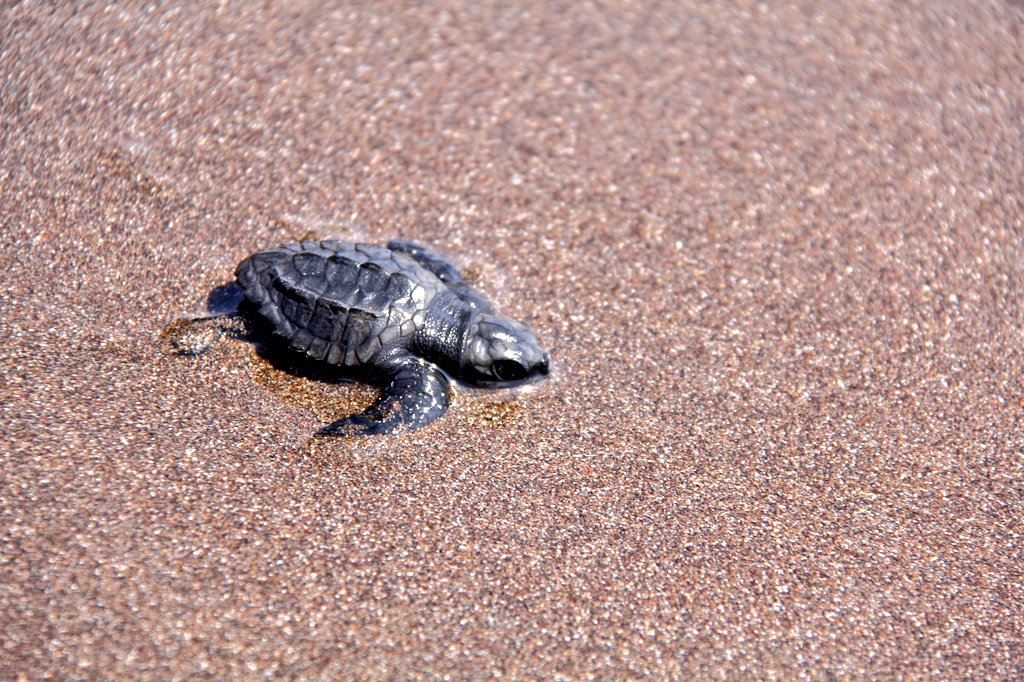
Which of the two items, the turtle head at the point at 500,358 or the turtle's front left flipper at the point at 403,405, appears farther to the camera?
the turtle head at the point at 500,358

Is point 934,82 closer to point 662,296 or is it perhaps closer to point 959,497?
point 662,296

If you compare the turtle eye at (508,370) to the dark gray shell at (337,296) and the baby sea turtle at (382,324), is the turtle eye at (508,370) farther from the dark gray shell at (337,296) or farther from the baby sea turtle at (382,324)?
the dark gray shell at (337,296)

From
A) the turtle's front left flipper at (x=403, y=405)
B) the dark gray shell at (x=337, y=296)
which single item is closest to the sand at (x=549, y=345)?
the turtle's front left flipper at (x=403, y=405)

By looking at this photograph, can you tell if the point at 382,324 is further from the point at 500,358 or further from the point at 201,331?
the point at 201,331

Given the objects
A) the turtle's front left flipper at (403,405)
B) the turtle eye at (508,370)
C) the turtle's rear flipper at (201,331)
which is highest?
the turtle's rear flipper at (201,331)

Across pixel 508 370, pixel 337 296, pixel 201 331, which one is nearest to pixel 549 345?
pixel 508 370

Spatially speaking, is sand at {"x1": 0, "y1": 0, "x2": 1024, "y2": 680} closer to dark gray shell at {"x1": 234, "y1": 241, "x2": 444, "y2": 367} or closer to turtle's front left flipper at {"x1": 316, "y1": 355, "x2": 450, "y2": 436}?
turtle's front left flipper at {"x1": 316, "y1": 355, "x2": 450, "y2": 436}

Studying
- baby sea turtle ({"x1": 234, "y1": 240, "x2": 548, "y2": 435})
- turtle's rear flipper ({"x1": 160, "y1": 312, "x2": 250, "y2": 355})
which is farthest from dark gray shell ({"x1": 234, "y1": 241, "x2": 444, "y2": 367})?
turtle's rear flipper ({"x1": 160, "y1": 312, "x2": 250, "y2": 355})
